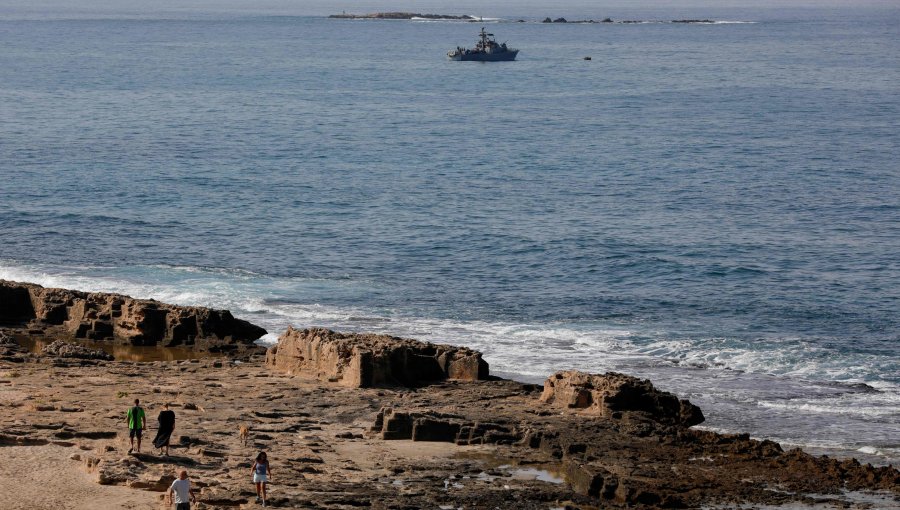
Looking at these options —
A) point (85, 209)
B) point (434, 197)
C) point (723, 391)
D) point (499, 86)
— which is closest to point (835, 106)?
point (499, 86)

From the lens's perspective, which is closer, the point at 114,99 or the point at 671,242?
the point at 671,242

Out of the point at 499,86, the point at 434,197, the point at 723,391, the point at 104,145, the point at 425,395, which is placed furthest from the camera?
the point at 499,86

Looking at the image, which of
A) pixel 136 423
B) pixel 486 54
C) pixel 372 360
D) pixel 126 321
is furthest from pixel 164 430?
pixel 486 54

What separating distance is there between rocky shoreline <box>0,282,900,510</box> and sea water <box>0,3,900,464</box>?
3624mm

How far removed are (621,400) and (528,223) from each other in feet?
100

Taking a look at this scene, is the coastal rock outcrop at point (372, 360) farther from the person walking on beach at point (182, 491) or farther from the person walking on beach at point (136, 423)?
the person walking on beach at point (182, 491)

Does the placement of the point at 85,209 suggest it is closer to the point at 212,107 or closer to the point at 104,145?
the point at 104,145

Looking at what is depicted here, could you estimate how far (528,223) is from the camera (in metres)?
62.0

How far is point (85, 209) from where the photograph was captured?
215 ft

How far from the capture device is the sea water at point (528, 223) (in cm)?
4134

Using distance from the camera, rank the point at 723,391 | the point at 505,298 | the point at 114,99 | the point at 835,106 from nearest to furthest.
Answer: the point at 723,391 → the point at 505,298 → the point at 835,106 → the point at 114,99

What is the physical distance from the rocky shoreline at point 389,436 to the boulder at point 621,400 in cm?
4

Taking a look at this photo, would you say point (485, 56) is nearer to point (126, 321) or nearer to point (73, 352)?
point (126, 321)

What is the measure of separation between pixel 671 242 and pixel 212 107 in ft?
211
